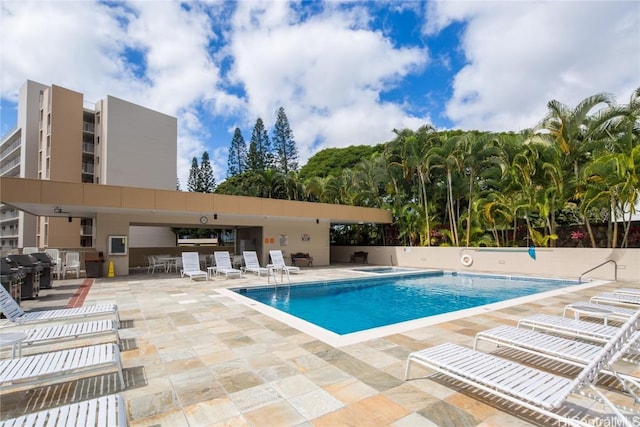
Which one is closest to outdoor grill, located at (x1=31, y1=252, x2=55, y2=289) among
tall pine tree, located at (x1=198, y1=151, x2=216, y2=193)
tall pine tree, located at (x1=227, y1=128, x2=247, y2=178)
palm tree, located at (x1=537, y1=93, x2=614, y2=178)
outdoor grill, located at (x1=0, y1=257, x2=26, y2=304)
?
outdoor grill, located at (x1=0, y1=257, x2=26, y2=304)

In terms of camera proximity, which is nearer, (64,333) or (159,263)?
(64,333)

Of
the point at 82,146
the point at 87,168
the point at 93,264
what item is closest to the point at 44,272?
the point at 93,264

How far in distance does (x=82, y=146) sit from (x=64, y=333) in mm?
32704

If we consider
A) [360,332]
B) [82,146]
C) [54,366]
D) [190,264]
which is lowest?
[360,332]

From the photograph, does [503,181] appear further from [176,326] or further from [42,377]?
[42,377]

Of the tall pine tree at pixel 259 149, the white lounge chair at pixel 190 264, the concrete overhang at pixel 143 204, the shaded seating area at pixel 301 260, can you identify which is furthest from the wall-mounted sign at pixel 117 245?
the tall pine tree at pixel 259 149

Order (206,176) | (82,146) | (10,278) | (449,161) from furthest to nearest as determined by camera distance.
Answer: (206,176), (82,146), (449,161), (10,278)

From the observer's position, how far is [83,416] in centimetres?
230

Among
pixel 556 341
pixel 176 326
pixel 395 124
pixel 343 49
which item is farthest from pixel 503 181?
pixel 176 326

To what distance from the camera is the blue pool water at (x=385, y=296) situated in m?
7.85

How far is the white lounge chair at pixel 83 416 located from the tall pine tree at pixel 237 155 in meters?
40.5

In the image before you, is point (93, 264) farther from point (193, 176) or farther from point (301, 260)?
point (193, 176)

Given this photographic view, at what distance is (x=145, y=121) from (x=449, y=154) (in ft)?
89.7

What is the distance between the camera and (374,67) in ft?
50.3
